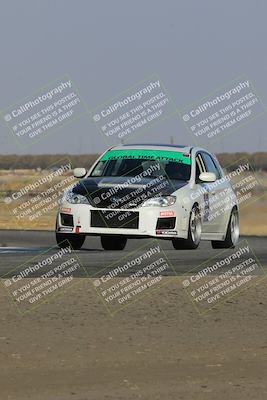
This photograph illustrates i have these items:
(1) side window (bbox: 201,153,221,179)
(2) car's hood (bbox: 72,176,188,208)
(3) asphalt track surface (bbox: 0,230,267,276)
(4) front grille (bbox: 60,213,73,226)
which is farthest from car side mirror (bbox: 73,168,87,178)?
(1) side window (bbox: 201,153,221,179)

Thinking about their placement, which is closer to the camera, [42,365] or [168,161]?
[42,365]

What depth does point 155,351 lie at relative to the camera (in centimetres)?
1115

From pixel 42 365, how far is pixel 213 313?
3727 millimetres

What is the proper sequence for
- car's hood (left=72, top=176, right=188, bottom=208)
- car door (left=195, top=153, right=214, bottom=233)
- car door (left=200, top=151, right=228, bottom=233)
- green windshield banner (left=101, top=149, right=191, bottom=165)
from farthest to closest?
car door (left=200, top=151, right=228, bottom=233) → green windshield banner (left=101, top=149, right=191, bottom=165) → car door (left=195, top=153, right=214, bottom=233) → car's hood (left=72, top=176, right=188, bottom=208)

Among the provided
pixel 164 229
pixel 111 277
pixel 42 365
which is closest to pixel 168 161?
pixel 164 229

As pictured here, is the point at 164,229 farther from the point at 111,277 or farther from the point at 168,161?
the point at 111,277

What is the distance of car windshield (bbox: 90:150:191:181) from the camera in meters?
21.3

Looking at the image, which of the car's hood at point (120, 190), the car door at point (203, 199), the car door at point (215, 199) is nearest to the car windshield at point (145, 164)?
the car door at point (203, 199)

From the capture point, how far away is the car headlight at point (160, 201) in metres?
20.4

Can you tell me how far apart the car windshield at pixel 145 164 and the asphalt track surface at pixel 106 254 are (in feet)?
4.30

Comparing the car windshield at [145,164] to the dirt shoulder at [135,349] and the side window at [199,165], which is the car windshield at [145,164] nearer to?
the side window at [199,165]

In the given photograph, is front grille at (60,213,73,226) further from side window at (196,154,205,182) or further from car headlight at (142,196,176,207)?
side window at (196,154,205,182)

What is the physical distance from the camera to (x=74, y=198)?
20469mm

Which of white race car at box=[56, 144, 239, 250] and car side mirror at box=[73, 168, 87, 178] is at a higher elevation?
car side mirror at box=[73, 168, 87, 178]
